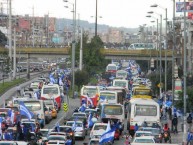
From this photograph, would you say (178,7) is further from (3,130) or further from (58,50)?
(58,50)

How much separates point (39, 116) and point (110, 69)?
7500 cm

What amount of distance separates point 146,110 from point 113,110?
4023mm

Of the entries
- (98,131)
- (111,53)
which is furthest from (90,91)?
(111,53)

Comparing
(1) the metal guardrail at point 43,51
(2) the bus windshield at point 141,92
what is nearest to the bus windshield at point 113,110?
(2) the bus windshield at point 141,92

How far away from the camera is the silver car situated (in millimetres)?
42938

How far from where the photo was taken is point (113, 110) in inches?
1932

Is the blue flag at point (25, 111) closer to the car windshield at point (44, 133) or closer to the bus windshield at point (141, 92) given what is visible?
the car windshield at point (44, 133)

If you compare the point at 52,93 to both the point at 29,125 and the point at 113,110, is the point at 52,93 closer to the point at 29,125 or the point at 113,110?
the point at 113,110

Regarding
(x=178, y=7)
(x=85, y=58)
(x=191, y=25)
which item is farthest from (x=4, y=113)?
(x=85, y=58)

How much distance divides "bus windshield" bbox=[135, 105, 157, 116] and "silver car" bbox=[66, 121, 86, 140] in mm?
3421

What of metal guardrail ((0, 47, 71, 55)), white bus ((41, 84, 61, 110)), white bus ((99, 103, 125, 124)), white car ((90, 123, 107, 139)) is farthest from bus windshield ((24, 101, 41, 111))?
metal guardrail ((0, 47, 71, 55))

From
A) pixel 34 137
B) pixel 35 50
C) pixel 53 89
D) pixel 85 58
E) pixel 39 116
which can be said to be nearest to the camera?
pixel 34 137

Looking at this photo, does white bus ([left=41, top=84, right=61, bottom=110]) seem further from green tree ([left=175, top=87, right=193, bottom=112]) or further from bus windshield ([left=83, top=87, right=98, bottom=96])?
green tree ([left=175, top=87, right=193, bottom=112])

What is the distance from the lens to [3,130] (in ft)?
130
